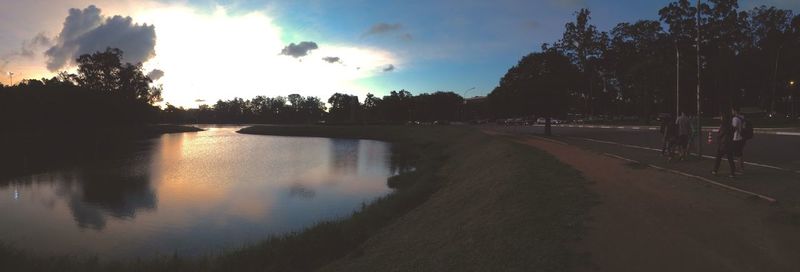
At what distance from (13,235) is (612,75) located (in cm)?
8563

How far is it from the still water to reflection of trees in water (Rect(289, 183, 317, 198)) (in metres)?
0.05

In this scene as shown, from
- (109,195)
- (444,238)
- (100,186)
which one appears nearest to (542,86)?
(109,195)

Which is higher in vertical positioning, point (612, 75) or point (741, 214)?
point (612, 75)

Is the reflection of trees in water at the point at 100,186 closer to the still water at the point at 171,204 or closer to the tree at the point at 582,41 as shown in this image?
the still water at the point at 171,204

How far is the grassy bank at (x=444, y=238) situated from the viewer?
857 centimetres

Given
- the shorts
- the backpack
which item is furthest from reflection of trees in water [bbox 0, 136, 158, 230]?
the backpack

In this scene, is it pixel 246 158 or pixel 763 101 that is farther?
pixel 763 101

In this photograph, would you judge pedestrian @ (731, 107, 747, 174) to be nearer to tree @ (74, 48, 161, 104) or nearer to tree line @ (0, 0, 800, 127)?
tree line @ (0, 0, 800, 127)

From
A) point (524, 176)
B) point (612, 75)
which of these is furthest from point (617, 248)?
point (612, 75)

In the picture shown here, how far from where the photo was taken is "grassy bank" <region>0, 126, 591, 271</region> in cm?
857

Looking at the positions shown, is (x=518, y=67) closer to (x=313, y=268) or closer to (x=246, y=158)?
(x=246, y=158)

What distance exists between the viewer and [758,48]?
6938 centimetres

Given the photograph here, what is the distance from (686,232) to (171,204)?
21.0 metres

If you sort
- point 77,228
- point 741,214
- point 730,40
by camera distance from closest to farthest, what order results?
point 741,214, point 77,228, point 730,40
